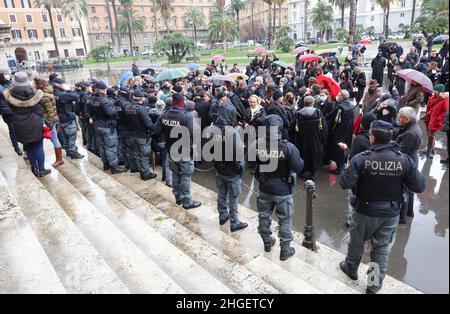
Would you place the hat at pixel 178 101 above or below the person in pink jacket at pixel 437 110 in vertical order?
above

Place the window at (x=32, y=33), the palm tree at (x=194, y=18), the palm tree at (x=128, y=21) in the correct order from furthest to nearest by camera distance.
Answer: the palm tree at (x=194, y=18)
the palm tree at (x=128, y=21)
the window at (x=32, y=33)

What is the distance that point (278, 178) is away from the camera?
4238mm

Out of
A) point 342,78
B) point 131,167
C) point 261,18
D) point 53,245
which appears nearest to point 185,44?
point 342,78

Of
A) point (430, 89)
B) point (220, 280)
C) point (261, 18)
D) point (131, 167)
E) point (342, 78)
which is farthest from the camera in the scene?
point (261, 18)

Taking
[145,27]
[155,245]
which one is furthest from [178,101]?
[145,27]

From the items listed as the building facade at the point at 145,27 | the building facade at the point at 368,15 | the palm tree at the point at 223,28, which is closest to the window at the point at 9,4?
the building facade at the point at 145,27

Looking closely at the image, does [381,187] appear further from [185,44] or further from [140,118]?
[185,44]

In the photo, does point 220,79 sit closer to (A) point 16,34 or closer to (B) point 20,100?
(B) point 20,100

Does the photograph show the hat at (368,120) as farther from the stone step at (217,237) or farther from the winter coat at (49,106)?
the winter coat at (49,106)

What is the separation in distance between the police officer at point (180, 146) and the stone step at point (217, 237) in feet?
0.88

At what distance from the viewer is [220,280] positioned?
3.84 m

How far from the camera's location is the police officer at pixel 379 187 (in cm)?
344

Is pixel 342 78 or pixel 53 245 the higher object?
pixel 342 78
